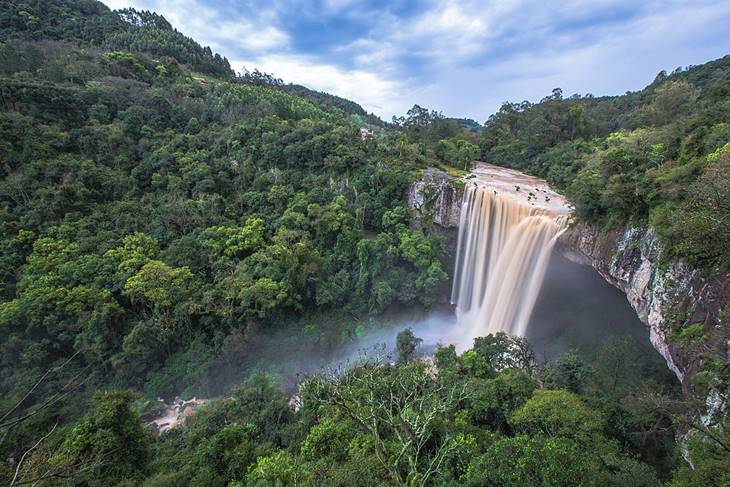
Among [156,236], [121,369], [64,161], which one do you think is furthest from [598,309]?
[64,161]

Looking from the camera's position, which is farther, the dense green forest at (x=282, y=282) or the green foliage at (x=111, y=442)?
the green foliage at (x=111, y=442)

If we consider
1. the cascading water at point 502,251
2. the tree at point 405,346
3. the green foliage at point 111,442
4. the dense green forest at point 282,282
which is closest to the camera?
the dense green forest at point 282,282

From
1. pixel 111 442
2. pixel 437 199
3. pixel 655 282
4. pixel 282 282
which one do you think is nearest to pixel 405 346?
pixel 282 282

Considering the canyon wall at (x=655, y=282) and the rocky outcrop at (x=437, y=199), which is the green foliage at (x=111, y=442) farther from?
the rocky outcrop at (x=437, y=199)

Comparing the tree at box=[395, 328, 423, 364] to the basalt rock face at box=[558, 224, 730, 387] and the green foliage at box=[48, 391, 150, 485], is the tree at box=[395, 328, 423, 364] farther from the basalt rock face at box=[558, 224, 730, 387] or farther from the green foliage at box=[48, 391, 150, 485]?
the green foliage at box=[48, 391, 150, 485]

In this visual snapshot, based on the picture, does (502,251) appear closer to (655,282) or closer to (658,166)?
(658,166)

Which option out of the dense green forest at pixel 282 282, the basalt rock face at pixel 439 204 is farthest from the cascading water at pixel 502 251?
the dense green forest at pixel 282 282

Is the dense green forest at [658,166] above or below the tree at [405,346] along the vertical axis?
above
